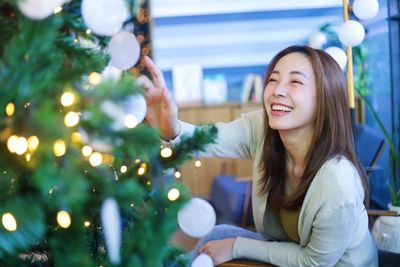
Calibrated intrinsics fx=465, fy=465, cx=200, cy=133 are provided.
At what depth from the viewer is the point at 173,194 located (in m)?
0.67

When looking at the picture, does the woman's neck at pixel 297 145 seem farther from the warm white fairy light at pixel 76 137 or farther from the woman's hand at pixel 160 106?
the warm white fairy light at pixel 76 137

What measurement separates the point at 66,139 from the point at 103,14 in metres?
0.23

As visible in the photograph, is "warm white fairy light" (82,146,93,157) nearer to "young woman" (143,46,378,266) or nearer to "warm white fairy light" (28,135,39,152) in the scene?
"warm white fairy light" (28,135,39,152)

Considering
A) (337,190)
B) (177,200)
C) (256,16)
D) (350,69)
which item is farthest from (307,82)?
(256,16)

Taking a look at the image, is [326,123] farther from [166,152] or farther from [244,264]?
[166,152]

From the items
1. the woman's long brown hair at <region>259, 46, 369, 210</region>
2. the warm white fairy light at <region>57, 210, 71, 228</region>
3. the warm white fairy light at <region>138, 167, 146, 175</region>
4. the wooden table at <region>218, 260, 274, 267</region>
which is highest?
the warm white fairy light at <region>57, 210, 71, 228</region>

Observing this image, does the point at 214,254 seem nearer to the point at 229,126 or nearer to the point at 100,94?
the point at 229,126

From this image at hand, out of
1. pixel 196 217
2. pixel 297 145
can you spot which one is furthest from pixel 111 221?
pixel 297 145

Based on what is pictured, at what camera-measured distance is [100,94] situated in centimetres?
53

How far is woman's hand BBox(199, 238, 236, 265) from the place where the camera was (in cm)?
137

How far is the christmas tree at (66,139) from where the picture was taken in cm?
52

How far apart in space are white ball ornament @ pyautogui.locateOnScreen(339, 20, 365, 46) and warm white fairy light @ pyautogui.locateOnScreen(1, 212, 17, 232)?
1467mm

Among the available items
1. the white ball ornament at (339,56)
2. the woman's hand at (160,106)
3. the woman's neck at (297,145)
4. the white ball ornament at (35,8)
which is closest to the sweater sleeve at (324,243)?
the woman's neck at (297,145)

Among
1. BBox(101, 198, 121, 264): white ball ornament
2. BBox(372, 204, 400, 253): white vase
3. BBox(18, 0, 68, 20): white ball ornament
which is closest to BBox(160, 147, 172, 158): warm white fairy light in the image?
BBox(101, 198, 121, 264): white ball ornament
